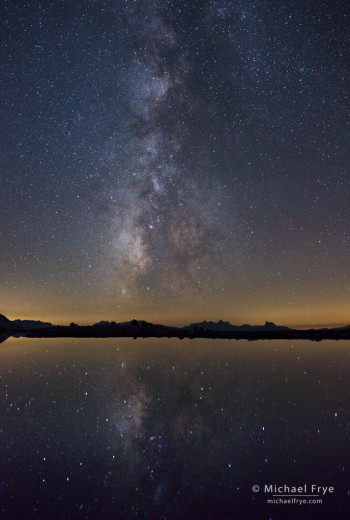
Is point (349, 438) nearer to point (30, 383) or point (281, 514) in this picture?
point (281, 514)

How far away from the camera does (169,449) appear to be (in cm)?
830

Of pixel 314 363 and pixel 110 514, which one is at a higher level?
pixel 314 363

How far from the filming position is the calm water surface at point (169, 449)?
6.12 meters

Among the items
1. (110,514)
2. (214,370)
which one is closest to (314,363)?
(214,370)

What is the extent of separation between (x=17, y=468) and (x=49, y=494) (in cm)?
160

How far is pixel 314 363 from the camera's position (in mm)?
23688

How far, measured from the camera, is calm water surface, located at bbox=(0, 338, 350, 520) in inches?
241

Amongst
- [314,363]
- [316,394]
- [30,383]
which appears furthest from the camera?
[314,363]

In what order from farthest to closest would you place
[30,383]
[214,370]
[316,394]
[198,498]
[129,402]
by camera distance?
[214,370] < [30,383] < [316,394] < [129,402] < [198,498]

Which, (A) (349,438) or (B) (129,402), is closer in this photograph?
(A) (349,438)

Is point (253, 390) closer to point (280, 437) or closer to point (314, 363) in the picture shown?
point (280, 437)

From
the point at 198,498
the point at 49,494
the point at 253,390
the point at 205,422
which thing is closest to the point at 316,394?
the point at 253,390

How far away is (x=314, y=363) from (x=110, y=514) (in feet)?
71.3

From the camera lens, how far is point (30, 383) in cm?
1655
